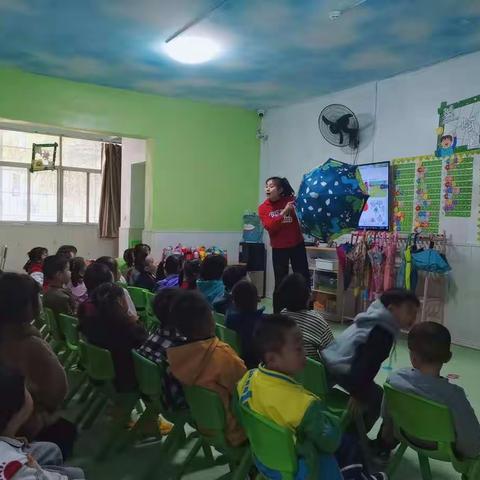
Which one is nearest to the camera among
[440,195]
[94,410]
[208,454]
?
[208,454]

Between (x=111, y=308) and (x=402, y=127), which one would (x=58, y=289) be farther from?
(x=402, y=127)

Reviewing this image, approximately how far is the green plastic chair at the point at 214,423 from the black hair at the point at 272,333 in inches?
10.9

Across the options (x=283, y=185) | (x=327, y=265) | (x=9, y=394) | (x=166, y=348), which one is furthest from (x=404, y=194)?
(x=9, y=394)

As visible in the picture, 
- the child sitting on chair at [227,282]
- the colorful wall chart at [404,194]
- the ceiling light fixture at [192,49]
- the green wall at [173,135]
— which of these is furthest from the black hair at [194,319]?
the green wall at [173,135]

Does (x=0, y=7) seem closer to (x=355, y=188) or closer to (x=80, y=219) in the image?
(x=355, y=188)

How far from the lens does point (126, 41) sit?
5.11 meters

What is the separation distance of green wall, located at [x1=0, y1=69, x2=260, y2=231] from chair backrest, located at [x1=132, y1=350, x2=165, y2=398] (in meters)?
4.99

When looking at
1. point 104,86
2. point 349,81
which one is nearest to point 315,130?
point 349,81

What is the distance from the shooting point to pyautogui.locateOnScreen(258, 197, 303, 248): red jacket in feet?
14.9

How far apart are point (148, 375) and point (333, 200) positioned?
199 centimetres

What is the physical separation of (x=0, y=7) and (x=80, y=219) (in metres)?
6.24

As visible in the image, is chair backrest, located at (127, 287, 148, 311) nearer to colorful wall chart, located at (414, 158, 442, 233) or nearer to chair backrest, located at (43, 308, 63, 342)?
chair backrest, located at (43, 308, 63, 342)

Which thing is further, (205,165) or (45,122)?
(205,165)

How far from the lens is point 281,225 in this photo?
4.55m
